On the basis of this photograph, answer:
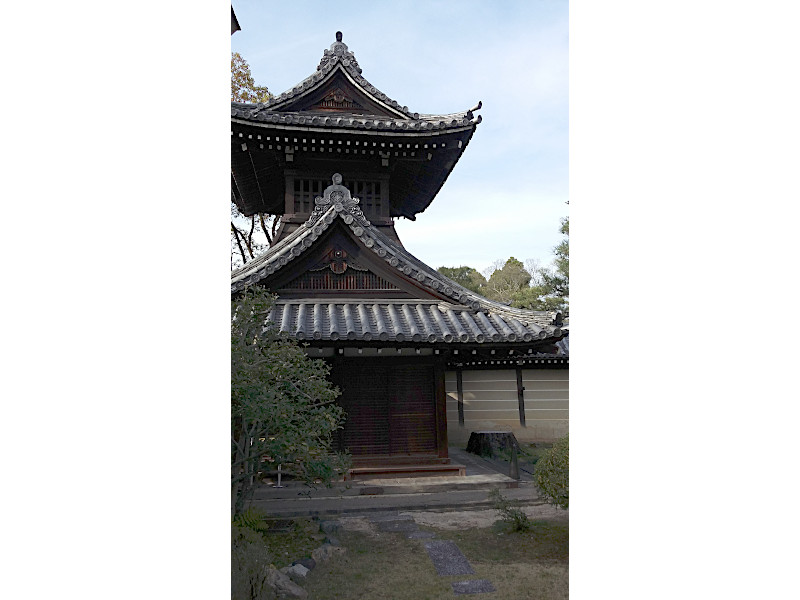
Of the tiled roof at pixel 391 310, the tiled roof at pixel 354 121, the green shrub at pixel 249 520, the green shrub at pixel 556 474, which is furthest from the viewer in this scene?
the tiled roof at pixel 354 121

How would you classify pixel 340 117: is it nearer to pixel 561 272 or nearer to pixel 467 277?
pixel 561 272

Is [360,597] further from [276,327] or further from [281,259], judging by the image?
[281,259]

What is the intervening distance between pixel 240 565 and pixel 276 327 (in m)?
2.24

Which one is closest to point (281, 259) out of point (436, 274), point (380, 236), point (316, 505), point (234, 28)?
point (380, 236)

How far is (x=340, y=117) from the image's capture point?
356 inches

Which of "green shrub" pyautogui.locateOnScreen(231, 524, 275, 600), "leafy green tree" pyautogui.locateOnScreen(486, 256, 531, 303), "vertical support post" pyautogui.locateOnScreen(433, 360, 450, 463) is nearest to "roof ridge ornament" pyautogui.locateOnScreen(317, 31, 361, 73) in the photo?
"vertical support post" pyautogui.locateOnScreen(433, 360, 450, 463)

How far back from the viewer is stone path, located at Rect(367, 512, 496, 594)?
4.39 metres

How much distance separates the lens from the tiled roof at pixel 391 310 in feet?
23.9

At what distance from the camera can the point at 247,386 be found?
3.98 metres

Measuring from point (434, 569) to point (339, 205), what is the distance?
17.8 feet

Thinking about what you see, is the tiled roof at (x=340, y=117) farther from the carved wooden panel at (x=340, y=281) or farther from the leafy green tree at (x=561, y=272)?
the leafy green tree at (x=561, y=272)

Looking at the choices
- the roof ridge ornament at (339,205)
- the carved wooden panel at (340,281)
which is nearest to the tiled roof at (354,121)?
the roof ridge ornament at (339,205)

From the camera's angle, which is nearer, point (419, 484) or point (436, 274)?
point (419, 484)

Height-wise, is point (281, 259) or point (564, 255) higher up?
point (564, 255)
